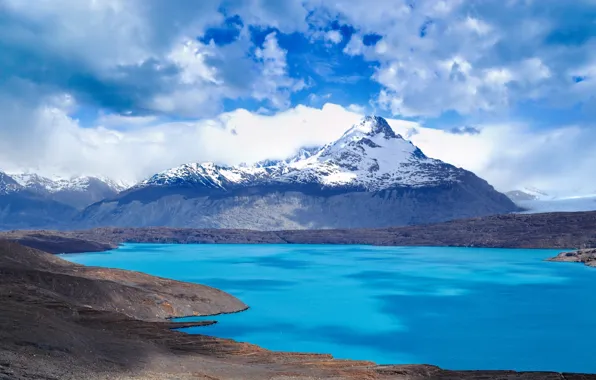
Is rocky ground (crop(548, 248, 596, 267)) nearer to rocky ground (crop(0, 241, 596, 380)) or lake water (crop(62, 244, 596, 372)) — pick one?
lake water (crop(62, 244, 596, 372))

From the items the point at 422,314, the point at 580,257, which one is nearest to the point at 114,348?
the point at 422,314

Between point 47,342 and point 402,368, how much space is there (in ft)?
71.0

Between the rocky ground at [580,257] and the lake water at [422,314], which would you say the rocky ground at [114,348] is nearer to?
the lake water at [422,314]

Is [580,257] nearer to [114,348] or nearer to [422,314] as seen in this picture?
[422,314]

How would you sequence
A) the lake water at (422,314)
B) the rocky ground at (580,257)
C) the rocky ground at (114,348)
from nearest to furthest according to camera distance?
the rocky ground at (114,348), the lake water at (422,314), the rocky ground at (580,257)

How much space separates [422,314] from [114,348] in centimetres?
4152

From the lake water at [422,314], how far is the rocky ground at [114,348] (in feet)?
24.9

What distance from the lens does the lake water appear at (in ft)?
164

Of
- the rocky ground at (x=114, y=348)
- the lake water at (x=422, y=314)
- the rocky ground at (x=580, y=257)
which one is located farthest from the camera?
the rocky ground at (x=580, y=257)

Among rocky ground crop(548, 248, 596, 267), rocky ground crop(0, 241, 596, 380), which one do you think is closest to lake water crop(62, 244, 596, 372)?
rocky ground crop(0, 241, 596, 380)

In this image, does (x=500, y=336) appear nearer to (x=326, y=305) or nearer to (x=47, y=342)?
(x=326, y=305)

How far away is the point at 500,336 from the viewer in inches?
2233

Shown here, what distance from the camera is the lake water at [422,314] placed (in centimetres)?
4991

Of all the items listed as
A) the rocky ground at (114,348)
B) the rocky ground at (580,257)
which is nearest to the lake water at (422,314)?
the rocky ground at (114,348)
